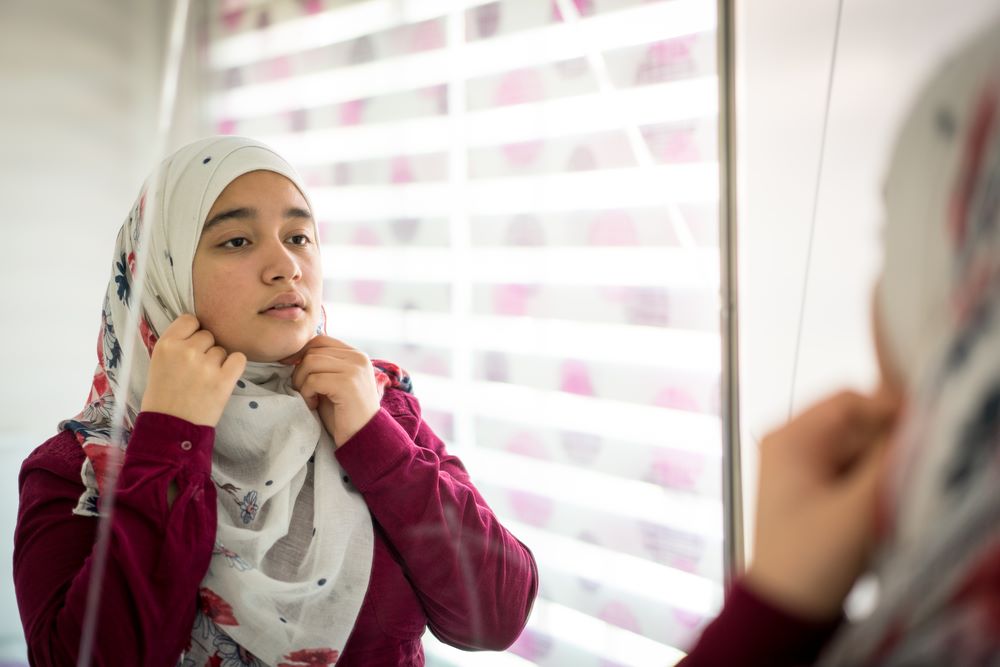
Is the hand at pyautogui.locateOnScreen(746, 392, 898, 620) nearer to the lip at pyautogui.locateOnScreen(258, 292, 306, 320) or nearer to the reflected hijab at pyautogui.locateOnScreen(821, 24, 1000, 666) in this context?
the reflected hijab at pyautogui.locateOnScreen(821, 24, 1000, 666)

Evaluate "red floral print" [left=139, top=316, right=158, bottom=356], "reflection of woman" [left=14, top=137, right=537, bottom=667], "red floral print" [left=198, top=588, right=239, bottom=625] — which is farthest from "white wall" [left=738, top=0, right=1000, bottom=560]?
"red floral print" [left=139, top=316, right=158, bottom=356]

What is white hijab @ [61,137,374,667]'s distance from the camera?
0.80m

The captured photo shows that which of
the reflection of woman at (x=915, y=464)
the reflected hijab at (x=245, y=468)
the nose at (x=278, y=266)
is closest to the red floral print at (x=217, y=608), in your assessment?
the reflected hijab at (x=245, y=468)

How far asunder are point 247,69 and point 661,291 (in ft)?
2.48

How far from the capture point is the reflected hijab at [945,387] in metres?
0.24

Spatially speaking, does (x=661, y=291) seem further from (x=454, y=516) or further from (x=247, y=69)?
(x=247, y=69)

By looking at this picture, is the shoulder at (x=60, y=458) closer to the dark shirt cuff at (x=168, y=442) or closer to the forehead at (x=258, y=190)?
the dark shirt cuff at (x=168, y=442)

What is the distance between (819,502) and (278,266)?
69 centimetres

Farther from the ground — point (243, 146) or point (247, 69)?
point (247, 69)

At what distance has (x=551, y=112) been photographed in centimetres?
119

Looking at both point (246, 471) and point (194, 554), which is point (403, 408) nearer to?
point (246, 471)

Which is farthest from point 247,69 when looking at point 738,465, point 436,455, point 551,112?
point 738,465

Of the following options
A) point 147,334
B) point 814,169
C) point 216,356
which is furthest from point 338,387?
point 814,169

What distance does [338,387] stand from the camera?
0.86 m
